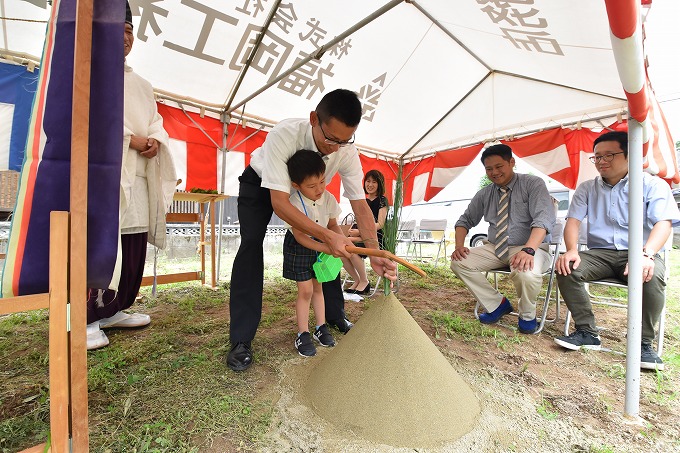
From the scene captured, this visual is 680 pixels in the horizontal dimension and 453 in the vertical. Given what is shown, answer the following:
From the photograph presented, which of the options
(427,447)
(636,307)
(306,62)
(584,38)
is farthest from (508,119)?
(427,447)

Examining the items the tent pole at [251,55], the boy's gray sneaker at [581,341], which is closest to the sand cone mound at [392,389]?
the boy's gray sneaker at [581,341]

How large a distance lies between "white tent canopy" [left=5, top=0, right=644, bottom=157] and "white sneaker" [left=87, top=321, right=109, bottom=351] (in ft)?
8.51

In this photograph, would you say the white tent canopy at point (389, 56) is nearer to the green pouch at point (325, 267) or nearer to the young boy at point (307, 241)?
the young boy at point (307, 241)

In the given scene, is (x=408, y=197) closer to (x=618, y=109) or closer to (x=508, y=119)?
(x=508, y=119)

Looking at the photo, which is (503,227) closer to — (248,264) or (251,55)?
(248,264)

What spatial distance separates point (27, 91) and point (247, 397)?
366cm

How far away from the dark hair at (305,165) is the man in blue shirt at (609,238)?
6.19ft

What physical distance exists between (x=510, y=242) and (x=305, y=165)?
2127mm

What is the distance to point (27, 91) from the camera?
3012 millimetres

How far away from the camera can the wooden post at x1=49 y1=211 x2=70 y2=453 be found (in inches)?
24.2

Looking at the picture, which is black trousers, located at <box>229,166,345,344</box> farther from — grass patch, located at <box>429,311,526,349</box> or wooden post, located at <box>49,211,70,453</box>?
grass patch, located at <box>429,311,526,349</box>

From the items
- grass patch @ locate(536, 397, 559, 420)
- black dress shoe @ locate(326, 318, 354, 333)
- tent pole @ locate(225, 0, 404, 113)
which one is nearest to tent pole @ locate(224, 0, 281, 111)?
tent pole @ locate(225, 0, 404, 113)

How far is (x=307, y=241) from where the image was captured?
1.73 m

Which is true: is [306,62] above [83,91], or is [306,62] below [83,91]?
above
